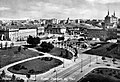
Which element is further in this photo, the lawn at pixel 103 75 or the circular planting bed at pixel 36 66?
the circular planting bed at pixel 36 66

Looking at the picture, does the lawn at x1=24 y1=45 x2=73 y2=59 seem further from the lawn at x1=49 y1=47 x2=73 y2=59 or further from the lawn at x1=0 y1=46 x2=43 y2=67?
the lawn at x1=0 y1=46 x2=43 y2=67

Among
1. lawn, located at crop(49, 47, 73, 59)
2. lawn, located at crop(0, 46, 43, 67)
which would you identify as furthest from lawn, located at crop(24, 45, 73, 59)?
lawn, located at crop(0, 46, 43, 67)

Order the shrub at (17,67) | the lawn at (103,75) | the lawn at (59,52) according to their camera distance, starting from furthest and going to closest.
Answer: the lawn at (59,52)
the shrub at (17,67)
the lawn at (103,75)

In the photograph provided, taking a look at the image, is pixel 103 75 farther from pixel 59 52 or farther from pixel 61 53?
pixel 59 52

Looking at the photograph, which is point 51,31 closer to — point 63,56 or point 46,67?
point 63,56

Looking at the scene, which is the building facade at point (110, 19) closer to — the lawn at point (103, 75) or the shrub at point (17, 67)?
the lawn at point (103, 75)

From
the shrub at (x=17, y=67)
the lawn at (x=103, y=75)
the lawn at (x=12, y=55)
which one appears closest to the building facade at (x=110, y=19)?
the lawn at (x=12, y=55)
